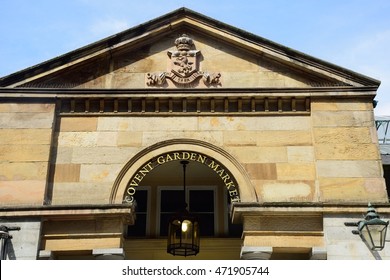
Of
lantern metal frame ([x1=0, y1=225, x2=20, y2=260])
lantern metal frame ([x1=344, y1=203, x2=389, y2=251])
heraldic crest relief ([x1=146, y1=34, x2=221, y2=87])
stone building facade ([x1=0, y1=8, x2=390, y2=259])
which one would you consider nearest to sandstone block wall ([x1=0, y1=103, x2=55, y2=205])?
stone building facade ([x1=0, y1=8, x2=390, y2=259])

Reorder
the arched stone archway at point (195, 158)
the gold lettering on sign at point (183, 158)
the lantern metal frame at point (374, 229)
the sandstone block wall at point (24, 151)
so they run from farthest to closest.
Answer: the gold lettering on sign at point (183, 158)
the arched stone archway at point (195, 158)
the sandstone block wall at point (24, 151)
the lantern metal frame at point (374, 229)

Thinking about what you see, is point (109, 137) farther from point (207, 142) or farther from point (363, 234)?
point (363, 234)

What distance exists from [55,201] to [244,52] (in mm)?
6387

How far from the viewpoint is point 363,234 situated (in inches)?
487

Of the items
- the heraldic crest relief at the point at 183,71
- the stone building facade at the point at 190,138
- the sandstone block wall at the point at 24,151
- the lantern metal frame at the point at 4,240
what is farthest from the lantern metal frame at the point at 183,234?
the lantern metal frame at the point at 4,240

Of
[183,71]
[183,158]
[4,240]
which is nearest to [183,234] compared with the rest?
[183,158]

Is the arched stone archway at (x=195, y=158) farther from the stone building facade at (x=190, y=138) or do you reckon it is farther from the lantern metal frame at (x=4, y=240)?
the lantern metal frame at (x=4, y=240)

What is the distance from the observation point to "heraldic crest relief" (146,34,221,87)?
1463 centimetres

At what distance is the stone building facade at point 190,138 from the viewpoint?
42.5 ft

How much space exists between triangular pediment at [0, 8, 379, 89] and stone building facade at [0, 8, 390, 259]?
0.03 m

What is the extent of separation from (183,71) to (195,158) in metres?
2.48

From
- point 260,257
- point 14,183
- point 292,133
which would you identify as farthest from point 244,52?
point 14,183

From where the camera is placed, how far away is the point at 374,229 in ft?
39.3

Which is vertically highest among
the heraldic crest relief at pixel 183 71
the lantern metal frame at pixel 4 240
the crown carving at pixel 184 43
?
the crown carving at pixel 184 43
